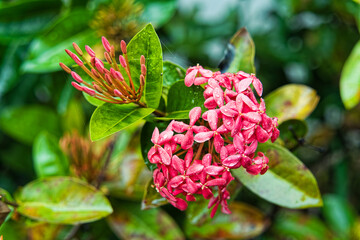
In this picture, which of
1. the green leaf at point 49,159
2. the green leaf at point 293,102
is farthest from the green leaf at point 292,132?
the green leaf at point 49,159

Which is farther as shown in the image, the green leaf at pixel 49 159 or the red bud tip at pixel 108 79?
the green leaf at pixel 49 159

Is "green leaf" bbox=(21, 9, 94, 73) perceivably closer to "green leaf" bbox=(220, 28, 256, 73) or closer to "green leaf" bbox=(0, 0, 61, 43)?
"green leaf" bbox=(0, 0, 61, 43)

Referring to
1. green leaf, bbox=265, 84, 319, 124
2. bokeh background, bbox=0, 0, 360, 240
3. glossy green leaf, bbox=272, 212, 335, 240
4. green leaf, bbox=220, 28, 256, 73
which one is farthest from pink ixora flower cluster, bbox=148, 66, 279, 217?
glossy green leaf, bbox=272, 212, 335, 240

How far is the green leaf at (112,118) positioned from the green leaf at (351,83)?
0.43 meters

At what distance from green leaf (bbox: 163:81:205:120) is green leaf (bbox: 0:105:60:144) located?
0.67 metres

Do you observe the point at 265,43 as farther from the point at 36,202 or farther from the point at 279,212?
the point at 36,202

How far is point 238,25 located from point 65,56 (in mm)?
789

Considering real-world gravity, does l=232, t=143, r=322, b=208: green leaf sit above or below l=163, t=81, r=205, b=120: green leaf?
below

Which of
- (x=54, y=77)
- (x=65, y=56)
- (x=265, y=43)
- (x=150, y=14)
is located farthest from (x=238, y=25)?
(x=65, y=56)

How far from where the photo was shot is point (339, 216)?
4.30 feet

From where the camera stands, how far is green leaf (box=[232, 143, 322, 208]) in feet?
2.46

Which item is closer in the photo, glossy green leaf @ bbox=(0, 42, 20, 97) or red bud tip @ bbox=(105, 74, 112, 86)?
red bud tip @ bbox=(105, 74, 112, 86)

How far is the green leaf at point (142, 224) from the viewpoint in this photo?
3.12 feet

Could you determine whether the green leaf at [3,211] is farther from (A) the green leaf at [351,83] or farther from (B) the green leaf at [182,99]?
(A) the green leaf at [351,83]
